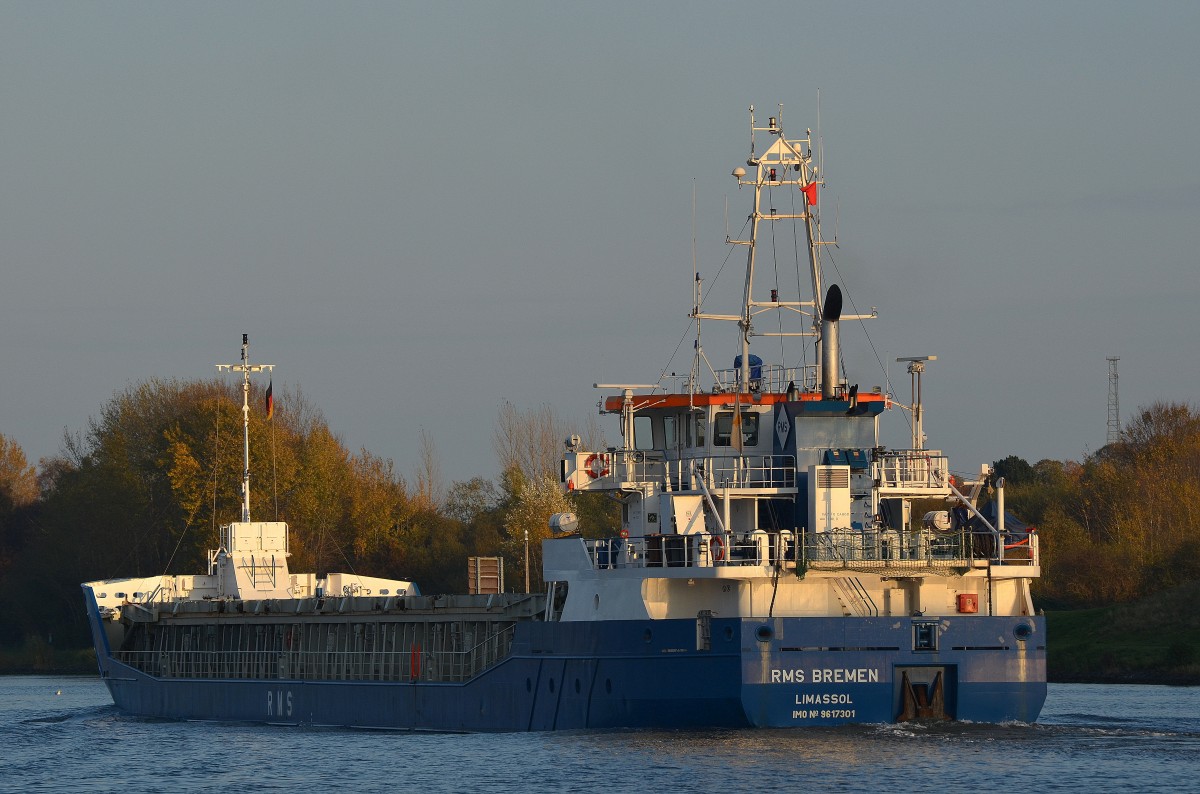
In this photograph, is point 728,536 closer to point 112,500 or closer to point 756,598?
point 756,598

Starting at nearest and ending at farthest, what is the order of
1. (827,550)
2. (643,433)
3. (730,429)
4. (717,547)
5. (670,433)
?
(717,547) → (827,550) → (730,429) → (670,433) → (643,433)

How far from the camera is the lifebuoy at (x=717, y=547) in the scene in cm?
3469

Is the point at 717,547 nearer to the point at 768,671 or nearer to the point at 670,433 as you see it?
the point at 768,671

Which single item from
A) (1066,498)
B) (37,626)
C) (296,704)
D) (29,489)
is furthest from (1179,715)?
(29,489)

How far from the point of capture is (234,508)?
3250 inches

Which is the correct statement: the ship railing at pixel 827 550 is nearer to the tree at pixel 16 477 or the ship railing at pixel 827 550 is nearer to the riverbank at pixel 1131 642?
the riverbank at pixel 1131 642

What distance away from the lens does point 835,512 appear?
118ft

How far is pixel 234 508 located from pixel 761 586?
51283 mm

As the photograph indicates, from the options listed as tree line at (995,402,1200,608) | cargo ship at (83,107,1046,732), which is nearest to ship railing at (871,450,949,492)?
cargo ship at (83,107,1046,732)

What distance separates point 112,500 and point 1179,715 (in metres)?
57.4

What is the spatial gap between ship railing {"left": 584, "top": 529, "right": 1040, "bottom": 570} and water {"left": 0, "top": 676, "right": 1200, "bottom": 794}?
123 inches

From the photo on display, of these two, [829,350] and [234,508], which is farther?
[234,508]

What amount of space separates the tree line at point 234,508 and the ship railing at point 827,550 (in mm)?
42280

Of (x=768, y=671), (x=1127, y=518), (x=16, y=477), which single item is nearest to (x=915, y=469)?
(x=768, y=671)
